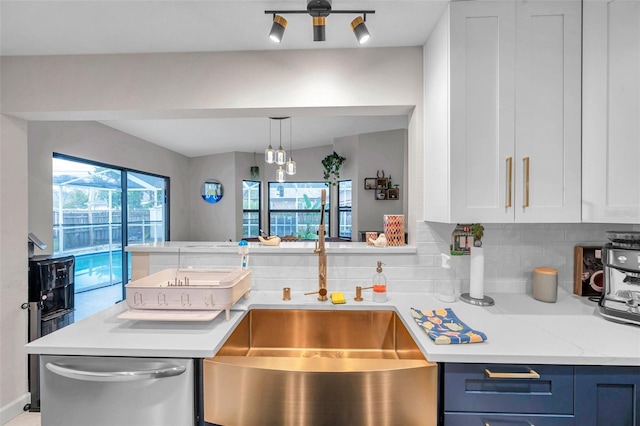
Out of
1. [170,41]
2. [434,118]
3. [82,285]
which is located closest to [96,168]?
[82,285]

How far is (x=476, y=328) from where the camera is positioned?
127cm

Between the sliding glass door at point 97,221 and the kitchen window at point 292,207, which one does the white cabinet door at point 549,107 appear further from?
the kitchen window at point 292,207

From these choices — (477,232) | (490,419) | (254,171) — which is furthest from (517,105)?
(254,171)

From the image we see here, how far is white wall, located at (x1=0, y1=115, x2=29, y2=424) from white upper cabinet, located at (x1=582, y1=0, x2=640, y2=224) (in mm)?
3234

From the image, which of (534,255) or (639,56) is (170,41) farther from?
(534,255)

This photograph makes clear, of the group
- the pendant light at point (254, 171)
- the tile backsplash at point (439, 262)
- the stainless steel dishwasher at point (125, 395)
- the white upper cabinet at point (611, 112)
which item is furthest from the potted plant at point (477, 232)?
the pendant light at point (254, 171)

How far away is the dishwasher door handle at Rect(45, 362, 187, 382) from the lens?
3.50ft

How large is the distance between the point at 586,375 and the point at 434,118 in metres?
1.24

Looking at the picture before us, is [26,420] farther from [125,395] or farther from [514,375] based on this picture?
[514,375]

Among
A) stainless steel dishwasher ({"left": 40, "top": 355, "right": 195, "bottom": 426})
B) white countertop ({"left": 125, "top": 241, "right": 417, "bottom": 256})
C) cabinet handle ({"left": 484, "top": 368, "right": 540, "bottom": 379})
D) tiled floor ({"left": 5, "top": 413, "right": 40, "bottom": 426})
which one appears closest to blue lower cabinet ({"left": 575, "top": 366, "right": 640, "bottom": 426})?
cabinet handle ({"left": 484, "top": 368, "right": 540, "bottom": 379})

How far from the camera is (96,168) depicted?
3.73 m

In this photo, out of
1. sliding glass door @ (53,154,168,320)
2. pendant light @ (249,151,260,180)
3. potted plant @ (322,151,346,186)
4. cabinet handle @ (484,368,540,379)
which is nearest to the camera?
cabinet handle @ (484,368,540,379)

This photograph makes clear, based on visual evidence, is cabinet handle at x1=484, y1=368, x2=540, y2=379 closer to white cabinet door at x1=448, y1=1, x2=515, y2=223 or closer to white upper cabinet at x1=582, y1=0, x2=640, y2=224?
white cabinet door at x1=448, y1=1, x2=515, y2=223

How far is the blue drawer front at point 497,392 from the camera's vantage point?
1.05 meters
